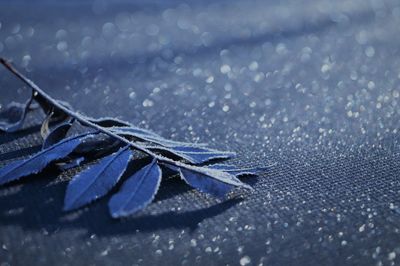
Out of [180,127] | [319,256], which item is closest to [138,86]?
[180,127]

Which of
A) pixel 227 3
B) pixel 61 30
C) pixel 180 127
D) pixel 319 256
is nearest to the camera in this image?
pixel 319 256

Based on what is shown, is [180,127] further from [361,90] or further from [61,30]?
[61,30]

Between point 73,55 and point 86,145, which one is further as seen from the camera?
point 73,55

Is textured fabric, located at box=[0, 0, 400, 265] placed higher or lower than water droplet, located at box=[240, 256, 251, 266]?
higher

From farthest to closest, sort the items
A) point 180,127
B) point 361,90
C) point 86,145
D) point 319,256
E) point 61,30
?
point 61,30
point 361,90
point 180,127
point 86,145
point 319,256

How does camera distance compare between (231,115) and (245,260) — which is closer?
(245,260)

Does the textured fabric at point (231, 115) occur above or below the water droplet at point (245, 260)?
above

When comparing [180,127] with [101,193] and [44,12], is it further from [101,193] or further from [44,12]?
[44,12]

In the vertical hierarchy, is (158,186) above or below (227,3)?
below
